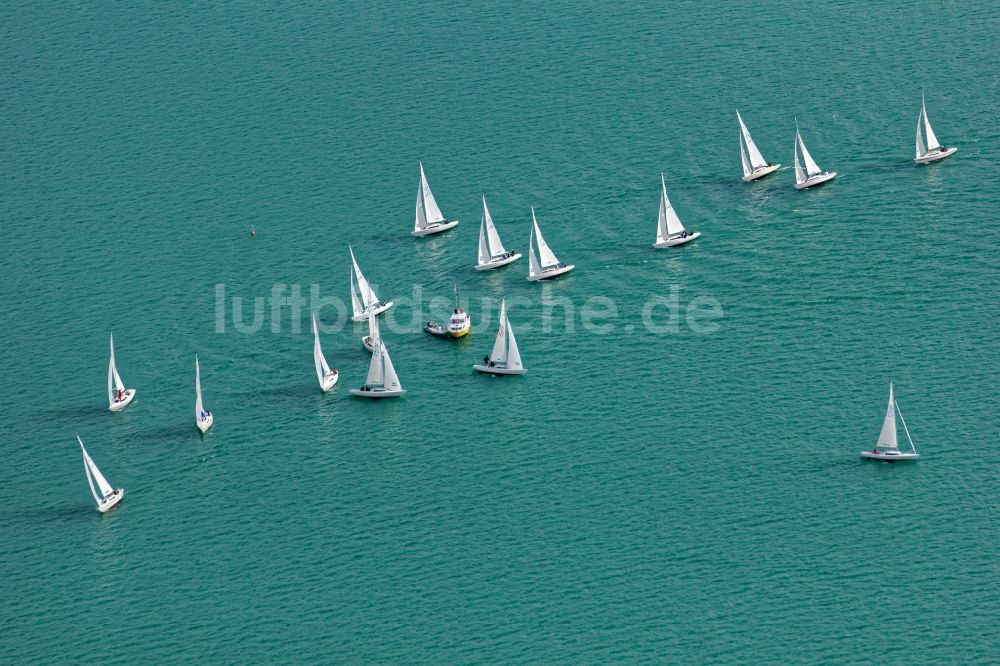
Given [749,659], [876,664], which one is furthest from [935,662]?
[749,659]

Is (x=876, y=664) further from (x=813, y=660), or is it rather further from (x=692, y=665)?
(x=692, y=665)

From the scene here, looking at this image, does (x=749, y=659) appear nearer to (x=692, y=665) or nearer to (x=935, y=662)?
(x=692, y=665)

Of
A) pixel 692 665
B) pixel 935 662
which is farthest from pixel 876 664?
pixel 692 665

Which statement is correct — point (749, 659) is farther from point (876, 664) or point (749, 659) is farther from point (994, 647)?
point (994, 647)

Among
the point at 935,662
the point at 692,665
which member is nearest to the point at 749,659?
the point at 692,665

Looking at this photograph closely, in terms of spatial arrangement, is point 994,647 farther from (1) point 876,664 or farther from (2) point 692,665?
(2) point 692,665
